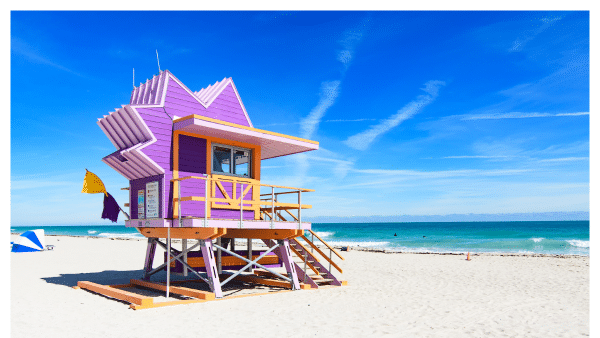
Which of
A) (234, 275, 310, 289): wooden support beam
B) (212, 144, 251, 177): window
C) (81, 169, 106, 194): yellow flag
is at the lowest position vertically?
(234, 275, 310, 289): wooden support beam

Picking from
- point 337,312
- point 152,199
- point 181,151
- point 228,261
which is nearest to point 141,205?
point 152,199

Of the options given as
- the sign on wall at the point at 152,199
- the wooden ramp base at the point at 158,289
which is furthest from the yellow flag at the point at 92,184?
the wooden ramp base at the point at 158,289

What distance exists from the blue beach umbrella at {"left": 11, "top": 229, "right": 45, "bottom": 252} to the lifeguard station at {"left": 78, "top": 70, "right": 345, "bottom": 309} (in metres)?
18.6

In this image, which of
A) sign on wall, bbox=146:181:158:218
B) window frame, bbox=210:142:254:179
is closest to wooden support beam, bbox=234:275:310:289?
window frame, bbox=210:142:254:179

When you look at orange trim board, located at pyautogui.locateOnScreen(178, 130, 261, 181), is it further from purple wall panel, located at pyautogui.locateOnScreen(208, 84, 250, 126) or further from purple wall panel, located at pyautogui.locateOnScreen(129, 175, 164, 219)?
purple wall panel, located at pyautogui.locateOnScreen(129, 175, 164, 219)

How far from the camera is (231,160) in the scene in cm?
1342

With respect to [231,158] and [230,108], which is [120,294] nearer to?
[231,158]

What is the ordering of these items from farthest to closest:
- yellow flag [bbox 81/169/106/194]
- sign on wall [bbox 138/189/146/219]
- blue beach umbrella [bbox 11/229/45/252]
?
blue beach umbrella [bbox 11/229/45/252], yellow flag [bbox 81/169/106/194], sign on wall [bbox 138/189/146/219]

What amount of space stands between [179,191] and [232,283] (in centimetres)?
447

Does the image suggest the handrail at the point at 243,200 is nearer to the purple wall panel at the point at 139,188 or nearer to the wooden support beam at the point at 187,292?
the purple wall panel at the point at 139,188

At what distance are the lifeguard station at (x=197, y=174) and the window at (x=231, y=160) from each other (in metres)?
0.03

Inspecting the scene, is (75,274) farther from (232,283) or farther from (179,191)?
(179,191)

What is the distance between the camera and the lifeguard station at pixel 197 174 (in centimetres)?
1180

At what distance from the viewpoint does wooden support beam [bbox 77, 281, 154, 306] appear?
34.1 feet
